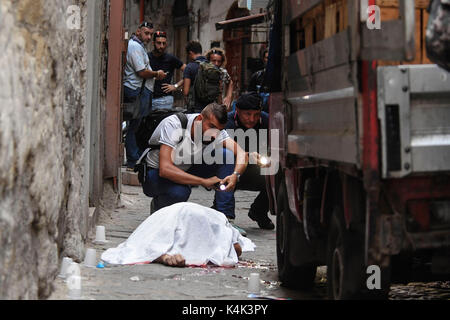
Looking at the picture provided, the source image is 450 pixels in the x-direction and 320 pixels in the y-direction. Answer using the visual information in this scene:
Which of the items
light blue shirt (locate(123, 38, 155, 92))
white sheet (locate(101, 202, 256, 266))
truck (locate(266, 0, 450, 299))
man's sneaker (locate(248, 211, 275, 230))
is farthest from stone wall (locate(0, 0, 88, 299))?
light blue shirt (locate(123, 38, 155, 92))

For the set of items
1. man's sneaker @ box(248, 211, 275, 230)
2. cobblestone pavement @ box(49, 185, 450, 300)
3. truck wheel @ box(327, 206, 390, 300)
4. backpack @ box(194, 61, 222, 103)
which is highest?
backpack @ box(194, 61, 222, 103)

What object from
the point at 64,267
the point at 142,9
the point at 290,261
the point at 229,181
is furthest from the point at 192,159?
the point at 142,9

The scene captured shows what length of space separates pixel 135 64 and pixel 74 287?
6245mm

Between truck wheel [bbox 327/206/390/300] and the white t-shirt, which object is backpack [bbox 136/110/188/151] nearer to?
the white t-shirt

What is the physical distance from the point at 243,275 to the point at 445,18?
2777 millimetres

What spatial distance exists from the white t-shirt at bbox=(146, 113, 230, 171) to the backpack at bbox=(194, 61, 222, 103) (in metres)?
2.75

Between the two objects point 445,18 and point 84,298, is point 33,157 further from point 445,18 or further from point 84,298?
point 445,18

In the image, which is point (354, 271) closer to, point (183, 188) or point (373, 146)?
point (373, 146)

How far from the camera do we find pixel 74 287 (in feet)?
15.6

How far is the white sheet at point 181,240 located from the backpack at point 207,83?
14.2ft

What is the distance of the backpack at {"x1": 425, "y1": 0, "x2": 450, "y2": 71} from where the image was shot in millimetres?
3646

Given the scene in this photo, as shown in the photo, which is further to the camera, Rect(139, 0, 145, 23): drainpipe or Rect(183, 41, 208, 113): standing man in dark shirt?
Rect(139, 0, 145, 23): drainpipe

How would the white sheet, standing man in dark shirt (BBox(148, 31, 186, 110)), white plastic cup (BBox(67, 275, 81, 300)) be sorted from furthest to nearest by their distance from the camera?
1. standing man in dark shirt (BBox(148, 31, 186, 110))
2. the white sheet
3. white plastic cup (BBox(67, 275, 81, 300))

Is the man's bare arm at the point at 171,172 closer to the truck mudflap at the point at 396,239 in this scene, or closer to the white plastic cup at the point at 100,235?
the white plastic cup at the point at 100,235
